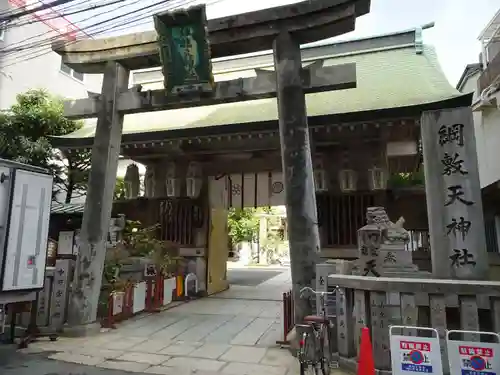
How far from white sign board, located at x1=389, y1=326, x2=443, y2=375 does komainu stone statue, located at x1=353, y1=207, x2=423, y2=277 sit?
81.7 inches

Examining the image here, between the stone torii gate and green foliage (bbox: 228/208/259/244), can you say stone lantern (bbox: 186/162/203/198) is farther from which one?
green foliage (bbox: 228/208/259/244)

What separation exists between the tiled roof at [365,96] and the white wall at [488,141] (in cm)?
373

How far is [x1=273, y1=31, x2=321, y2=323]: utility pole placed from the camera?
6027 millimetres

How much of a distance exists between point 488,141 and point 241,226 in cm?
1877

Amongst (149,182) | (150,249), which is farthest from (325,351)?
(149,182)

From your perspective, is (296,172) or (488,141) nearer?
(296,172)

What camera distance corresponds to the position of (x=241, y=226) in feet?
96.6

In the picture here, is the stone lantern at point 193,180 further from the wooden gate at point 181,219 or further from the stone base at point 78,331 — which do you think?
the stone base at point 78,331

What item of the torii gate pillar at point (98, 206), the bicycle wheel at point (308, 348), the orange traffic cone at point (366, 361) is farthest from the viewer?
the torii gate pillar at point (98, 206)

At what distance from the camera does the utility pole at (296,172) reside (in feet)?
19.8

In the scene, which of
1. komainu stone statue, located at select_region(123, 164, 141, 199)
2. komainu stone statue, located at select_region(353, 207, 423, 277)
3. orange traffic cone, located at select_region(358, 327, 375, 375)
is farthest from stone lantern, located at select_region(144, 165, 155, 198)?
orange traffic cone, located at select_region(358, 327, 375, 375)

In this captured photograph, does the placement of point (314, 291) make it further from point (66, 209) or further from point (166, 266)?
point (66, 209)

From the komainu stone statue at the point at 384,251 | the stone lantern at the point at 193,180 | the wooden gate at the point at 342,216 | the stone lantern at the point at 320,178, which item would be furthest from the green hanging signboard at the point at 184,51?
the wooden gate at the point at 342,216

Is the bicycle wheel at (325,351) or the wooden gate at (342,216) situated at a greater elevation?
the wooden gate at (342,216)
